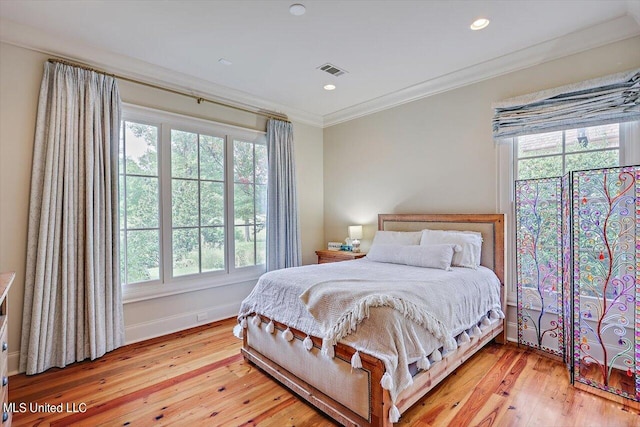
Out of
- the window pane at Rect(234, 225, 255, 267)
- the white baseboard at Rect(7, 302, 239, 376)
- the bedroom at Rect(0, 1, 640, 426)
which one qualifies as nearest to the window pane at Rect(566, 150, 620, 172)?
the bedroom at Rect(0, 1, 640, 426)

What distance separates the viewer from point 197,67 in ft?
10.3

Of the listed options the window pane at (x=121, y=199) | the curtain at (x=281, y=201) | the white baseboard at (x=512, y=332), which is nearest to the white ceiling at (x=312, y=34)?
the curtain at (x=281, y=201)

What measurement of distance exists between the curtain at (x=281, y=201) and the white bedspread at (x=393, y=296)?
1355 mm

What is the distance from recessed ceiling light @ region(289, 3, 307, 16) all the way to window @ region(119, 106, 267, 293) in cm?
178

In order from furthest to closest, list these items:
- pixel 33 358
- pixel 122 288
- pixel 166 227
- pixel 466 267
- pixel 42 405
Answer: pixel 166 227 < pixel 122 288 < pixel 466 267 < pixel 33 358 < pixel 42 405

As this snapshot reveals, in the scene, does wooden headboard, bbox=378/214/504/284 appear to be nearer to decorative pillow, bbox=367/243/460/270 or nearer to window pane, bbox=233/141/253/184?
decorative pillow, bbox=367/243/460/270

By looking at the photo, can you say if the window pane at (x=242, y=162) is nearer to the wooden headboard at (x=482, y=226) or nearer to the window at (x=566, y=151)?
the wooden headboard at (x=482, y=226)

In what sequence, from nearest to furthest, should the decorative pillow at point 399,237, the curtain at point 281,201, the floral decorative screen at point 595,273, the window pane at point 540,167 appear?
the floral decorative screen at point 595,273, the window pane at point 540,167, the decorative pillow at point 399,237, the curtain at point 281,201

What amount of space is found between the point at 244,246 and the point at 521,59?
3.57 m

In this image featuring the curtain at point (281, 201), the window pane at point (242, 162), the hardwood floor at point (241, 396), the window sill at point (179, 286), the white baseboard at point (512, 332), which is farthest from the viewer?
the curtain at point (281, 201)

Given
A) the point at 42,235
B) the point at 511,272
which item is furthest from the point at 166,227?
the point at 511,272

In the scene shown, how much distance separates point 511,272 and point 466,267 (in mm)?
535

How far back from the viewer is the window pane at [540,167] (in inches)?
108

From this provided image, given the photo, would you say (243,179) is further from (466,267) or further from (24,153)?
(466,267)
